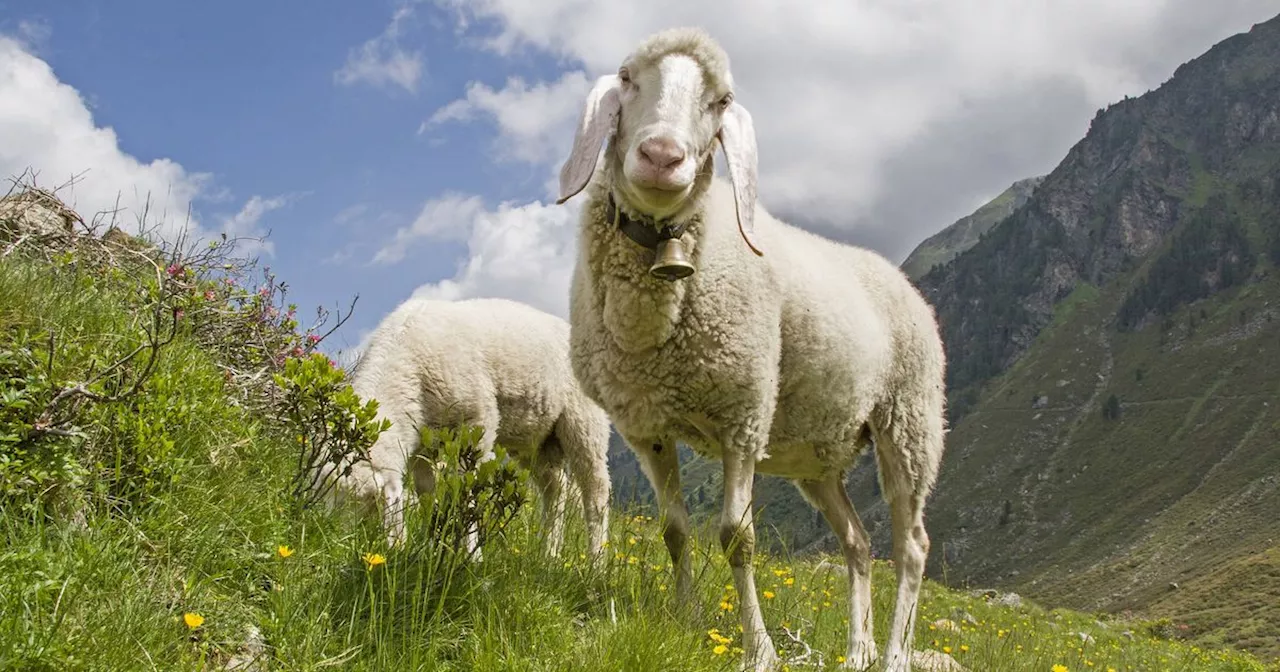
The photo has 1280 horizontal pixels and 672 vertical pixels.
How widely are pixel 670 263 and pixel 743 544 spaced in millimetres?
1476

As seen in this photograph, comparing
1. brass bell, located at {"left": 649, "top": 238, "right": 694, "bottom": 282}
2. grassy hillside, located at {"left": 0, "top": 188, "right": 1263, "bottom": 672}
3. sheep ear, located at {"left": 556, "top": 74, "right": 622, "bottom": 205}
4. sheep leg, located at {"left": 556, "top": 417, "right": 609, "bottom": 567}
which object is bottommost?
grassy hillside, located at {"left": 0, "top": 188, "right": 1263, "bottom": 672}

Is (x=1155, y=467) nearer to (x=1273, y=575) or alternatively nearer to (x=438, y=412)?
(x=1273, y=575)

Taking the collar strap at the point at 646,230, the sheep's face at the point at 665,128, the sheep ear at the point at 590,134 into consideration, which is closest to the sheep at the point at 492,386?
the collar strap at the point at 646,230

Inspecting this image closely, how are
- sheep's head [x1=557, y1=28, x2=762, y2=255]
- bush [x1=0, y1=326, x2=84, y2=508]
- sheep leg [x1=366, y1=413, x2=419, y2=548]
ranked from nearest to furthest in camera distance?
1. bush [x1=0, y1=326, x2=84, y2=508]
2. sheep's head [x1=557, y1=28, x2=762, y2=255]
3. sheep leg [x1=366, y1=413, x2=419, y2=548]

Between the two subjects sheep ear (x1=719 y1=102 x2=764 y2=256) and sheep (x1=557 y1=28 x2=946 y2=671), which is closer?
sheep (x1=557 y1=28 x2=946 y2=671)

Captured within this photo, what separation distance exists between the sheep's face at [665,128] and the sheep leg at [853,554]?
2950mm

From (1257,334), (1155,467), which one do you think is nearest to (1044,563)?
(1155,467)

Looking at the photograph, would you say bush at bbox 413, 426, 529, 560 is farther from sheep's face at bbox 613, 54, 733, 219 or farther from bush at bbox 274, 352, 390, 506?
sheep's face at bbox 613, 54, 733, 219

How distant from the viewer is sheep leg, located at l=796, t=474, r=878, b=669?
5.82 metres

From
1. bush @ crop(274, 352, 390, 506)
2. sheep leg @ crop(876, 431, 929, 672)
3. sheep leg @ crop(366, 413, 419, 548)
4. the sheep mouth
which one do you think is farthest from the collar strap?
sheep leg @ crop(876, 431, 929, 672)

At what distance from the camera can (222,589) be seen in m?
3.34

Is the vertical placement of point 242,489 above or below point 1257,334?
below

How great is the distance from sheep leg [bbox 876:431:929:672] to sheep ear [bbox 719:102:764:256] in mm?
2638

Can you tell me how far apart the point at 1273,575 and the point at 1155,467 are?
77548mm
